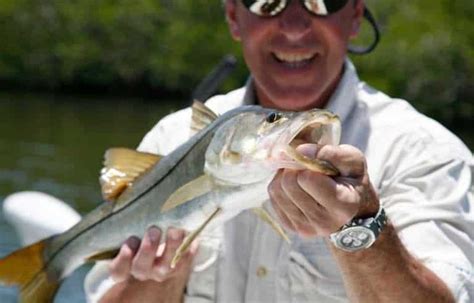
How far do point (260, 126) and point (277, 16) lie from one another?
1.08m

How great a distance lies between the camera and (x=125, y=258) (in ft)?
10.1

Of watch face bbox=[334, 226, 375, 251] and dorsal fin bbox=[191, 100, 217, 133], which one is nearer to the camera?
watch face bbox=[334, 226, 375, 251]

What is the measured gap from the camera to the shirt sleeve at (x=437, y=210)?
3.02 metres

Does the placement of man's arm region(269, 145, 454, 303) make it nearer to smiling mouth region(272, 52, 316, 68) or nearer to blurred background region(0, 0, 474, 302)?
smiling mouth region(272, 52, 316, 68)

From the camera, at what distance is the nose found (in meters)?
3.38

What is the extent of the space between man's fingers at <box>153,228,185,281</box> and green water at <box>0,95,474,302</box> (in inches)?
216

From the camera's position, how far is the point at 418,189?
3.14 metres

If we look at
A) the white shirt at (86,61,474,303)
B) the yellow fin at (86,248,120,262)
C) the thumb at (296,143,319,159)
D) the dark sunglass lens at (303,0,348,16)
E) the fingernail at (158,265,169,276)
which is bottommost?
the white shirt at (86,61,474,303)

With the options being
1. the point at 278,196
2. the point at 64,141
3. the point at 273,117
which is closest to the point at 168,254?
the point at 278,196

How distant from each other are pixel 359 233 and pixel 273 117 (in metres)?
0.34

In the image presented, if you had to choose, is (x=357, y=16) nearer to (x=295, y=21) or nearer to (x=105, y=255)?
(x=295, y=21)

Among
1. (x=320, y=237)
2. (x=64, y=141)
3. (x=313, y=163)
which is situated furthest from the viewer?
(x=64, y=141)

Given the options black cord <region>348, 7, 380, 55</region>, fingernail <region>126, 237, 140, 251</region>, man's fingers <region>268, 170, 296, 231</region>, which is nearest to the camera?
man's fingers <region>268, 170, 296, 231</region>

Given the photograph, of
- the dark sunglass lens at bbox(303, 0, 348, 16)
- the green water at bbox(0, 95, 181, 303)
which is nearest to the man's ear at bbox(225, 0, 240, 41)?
the dark sunglass lens at bbox(303, 0, 348, 16)
